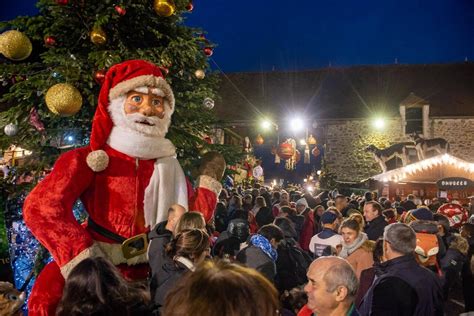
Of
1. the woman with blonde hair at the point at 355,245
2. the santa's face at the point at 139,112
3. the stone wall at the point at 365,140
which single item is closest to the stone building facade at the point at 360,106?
the stone wall at the point at 365,140

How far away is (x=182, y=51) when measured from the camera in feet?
15.1

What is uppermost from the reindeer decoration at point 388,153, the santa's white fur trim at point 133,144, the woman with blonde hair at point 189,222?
the reindeer decoration at point 388,153

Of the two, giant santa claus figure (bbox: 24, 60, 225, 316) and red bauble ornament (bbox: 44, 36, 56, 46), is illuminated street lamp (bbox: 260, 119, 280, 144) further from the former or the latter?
giant santa claus figure (bbox: 24, 60, 225, 316)

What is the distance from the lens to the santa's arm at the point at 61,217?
120 inches

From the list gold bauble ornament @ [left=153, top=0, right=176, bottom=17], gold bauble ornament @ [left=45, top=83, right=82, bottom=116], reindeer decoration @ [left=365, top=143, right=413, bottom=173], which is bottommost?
gold bauble ornament @ [left=45, top=83, right=82, bottom=116]

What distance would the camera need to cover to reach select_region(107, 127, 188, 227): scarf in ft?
12.0

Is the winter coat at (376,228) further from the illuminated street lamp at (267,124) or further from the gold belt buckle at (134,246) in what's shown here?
the illuminated street lamp at (267,124)

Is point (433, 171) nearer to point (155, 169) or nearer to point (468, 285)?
point (468, 285)

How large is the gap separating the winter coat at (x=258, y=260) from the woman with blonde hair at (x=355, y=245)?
128cm

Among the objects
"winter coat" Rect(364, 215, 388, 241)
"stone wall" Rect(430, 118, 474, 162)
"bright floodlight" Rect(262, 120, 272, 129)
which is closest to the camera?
"winter coat" Rect(364, 215, 388, 241)

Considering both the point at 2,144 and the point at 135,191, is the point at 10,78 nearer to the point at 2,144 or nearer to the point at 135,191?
the point at 2,144

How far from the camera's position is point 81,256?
3039mm

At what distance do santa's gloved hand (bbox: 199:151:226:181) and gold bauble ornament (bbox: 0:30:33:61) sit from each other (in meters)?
2.13

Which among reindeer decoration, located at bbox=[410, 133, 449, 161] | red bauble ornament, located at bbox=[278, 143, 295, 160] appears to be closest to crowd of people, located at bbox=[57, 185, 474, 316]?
red bauble ornament, located at bbox=[278, 143, 295, 160]
